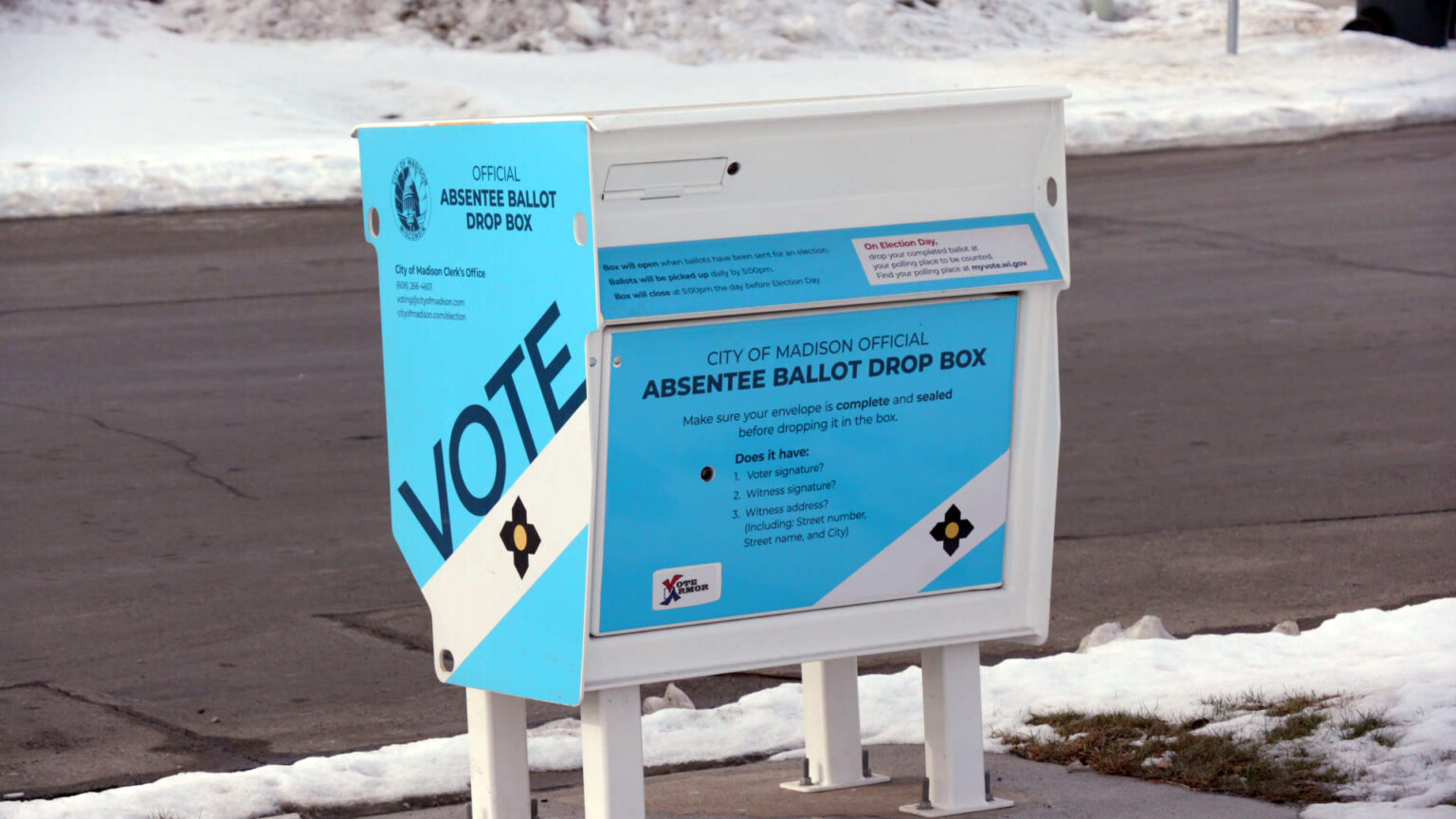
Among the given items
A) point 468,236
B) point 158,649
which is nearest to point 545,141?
point 468,236

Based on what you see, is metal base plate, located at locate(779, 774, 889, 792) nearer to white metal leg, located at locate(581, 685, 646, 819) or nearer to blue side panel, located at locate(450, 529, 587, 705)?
white metal leg, located at locate(581, 685, 646, 819)

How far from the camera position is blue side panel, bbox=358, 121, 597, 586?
3.60 m

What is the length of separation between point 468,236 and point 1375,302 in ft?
28.4

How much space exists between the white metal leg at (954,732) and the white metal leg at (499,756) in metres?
0.80

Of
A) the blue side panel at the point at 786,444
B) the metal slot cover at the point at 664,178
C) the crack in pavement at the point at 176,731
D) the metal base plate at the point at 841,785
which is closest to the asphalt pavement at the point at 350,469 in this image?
the crack in pavement at the point at 176,731

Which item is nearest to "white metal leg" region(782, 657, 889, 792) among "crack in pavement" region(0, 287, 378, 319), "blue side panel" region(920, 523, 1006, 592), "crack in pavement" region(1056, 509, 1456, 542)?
"blue side panel" region(920, 523, 1006, 592)

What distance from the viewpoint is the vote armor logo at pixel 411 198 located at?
391 centimetres

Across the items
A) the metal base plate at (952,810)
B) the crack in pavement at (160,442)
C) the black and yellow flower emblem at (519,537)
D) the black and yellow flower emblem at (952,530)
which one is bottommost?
the crack in pavement at (160,442)

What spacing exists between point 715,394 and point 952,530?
59cm

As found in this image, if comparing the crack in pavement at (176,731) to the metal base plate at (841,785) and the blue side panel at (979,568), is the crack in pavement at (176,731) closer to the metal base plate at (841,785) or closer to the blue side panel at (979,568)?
the metal base plate at (841,785)

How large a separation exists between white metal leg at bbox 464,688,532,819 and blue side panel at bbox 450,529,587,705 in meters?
0.07

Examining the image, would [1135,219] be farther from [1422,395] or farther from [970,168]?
[970,168]

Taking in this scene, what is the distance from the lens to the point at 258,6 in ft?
78.7

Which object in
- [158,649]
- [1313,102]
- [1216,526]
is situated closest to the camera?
[158,649]
